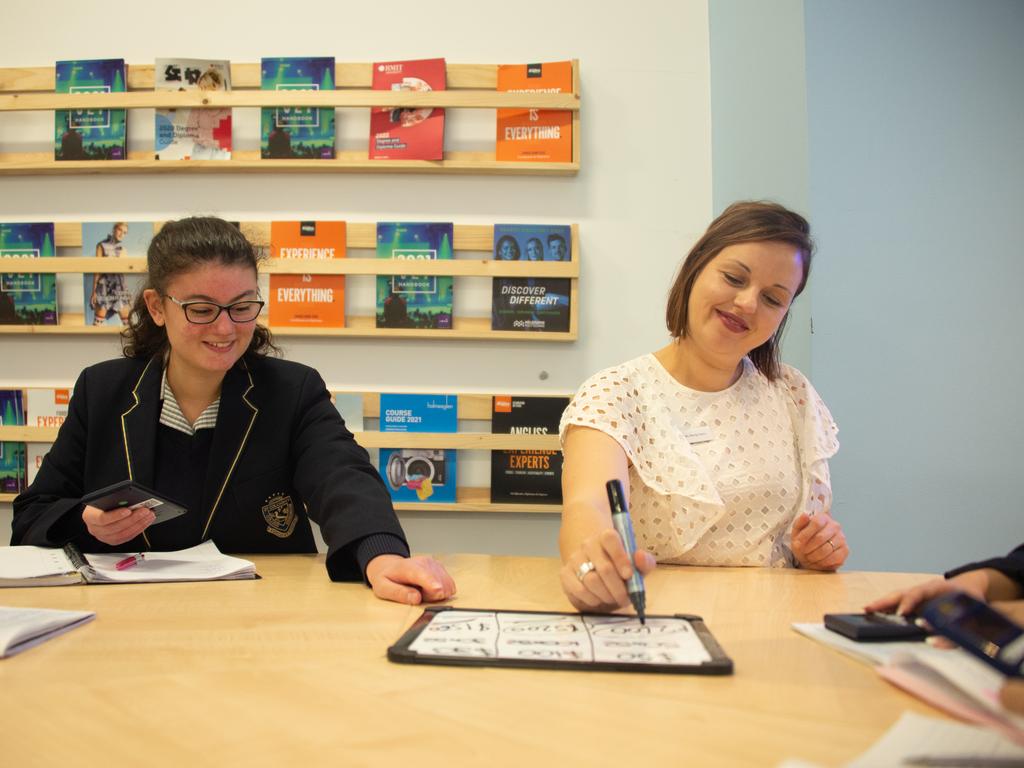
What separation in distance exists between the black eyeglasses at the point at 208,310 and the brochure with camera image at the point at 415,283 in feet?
3.03

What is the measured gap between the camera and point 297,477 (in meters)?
1.66

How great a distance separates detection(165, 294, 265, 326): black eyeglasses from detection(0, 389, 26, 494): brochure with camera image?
1.39 m

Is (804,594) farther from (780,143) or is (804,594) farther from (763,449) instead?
(780,143)

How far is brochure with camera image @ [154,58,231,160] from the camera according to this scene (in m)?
2.58

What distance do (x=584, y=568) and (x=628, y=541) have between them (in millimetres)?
71

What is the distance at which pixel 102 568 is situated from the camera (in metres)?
1.30

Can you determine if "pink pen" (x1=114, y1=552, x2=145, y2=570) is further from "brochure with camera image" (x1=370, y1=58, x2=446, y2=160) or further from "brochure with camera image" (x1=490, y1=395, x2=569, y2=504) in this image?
"brochure with camera image" (x1=370, y1=58, x2=446, y2=160)

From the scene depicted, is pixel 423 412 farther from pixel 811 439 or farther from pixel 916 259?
pixel 916 259

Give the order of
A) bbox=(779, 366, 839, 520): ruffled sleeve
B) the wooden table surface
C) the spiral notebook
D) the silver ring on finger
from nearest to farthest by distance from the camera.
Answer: the wooden table surface → the silver ring on finger → the spiral notebook → bbox=(779, 366, 839, 520): ruffled sleeve

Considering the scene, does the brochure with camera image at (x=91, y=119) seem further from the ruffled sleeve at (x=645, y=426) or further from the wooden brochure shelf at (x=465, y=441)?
the ruffled sleeve at (x=645, y=426)

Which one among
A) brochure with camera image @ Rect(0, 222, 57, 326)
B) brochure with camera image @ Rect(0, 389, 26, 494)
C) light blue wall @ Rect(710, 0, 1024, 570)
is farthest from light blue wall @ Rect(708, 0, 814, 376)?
brochure with camera image @ Rect(0, 389, 26, 494)

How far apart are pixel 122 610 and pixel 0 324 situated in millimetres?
2046

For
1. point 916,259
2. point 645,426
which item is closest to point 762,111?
point 916,259

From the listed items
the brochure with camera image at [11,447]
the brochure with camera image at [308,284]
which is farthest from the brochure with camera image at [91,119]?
the brochure with camera image at [11,447]
